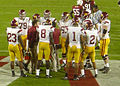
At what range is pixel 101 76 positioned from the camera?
39.1 feet

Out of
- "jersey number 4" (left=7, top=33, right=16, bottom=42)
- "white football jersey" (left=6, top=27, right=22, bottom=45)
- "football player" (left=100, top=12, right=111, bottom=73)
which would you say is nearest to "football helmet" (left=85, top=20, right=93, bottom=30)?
"football player" (left=100, top=12, right=111, bottom=73)

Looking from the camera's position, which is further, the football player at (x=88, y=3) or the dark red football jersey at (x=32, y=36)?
the football player at (x=88, y=3)

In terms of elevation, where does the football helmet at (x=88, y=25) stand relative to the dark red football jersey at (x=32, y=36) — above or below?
above

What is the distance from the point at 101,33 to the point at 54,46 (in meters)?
1.64

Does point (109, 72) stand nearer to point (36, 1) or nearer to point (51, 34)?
point (51, 34)

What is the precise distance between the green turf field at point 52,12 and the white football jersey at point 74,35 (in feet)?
3.94

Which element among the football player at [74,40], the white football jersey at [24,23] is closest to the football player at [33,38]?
the football player at [74,40]

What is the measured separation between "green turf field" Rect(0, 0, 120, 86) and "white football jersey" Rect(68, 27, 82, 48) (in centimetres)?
120

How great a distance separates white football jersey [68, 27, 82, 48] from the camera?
11023 mm

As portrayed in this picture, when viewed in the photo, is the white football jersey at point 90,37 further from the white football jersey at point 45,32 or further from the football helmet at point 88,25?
the white football jersey at point 45,32

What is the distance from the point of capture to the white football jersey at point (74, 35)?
36.2ft

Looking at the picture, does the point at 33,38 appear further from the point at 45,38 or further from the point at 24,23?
the point at 24,23

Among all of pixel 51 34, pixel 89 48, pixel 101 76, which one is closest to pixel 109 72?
pixel 101 76

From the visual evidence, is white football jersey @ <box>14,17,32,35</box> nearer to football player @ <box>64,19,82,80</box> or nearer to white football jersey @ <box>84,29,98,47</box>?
football player @ <box>64,19,82,80</box>
